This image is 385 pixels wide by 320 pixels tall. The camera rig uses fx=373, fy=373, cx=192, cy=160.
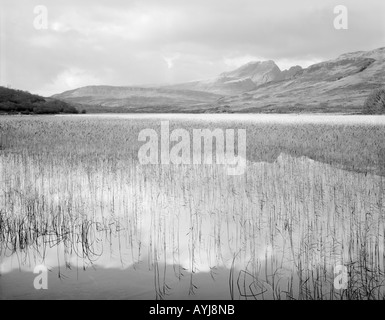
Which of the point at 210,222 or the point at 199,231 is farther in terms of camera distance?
the point at 210,222

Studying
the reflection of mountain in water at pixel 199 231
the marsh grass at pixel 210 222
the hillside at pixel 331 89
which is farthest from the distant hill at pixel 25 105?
the hillside at pixel 331 89

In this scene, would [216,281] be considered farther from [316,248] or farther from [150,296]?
[316,248]

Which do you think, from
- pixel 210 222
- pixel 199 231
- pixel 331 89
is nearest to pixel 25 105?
pixel 210 222

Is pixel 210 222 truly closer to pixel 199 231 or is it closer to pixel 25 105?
pixel 199 231

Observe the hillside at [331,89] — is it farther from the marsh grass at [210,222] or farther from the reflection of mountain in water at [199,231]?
the reflection of mountain in water at [199,231]

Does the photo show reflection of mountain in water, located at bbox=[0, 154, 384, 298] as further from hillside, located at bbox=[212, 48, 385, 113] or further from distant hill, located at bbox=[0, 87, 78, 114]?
hillside, located at bbox=[212, 48, 385, 113]

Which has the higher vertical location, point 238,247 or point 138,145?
point 138,145

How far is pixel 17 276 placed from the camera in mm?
5102

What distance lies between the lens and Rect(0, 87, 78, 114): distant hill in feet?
190

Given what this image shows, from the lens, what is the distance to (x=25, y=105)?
60.9 m

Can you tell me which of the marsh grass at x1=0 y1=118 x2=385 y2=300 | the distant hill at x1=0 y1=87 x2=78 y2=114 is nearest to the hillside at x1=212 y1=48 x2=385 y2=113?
the distant hill at x1=0 y1=87 x2=78 y2=114

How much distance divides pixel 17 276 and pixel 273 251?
3.73m

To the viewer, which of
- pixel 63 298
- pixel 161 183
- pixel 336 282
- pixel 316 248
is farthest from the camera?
pixel 161 183

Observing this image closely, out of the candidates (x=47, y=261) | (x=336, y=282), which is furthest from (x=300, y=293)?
(x=47, y=261)
